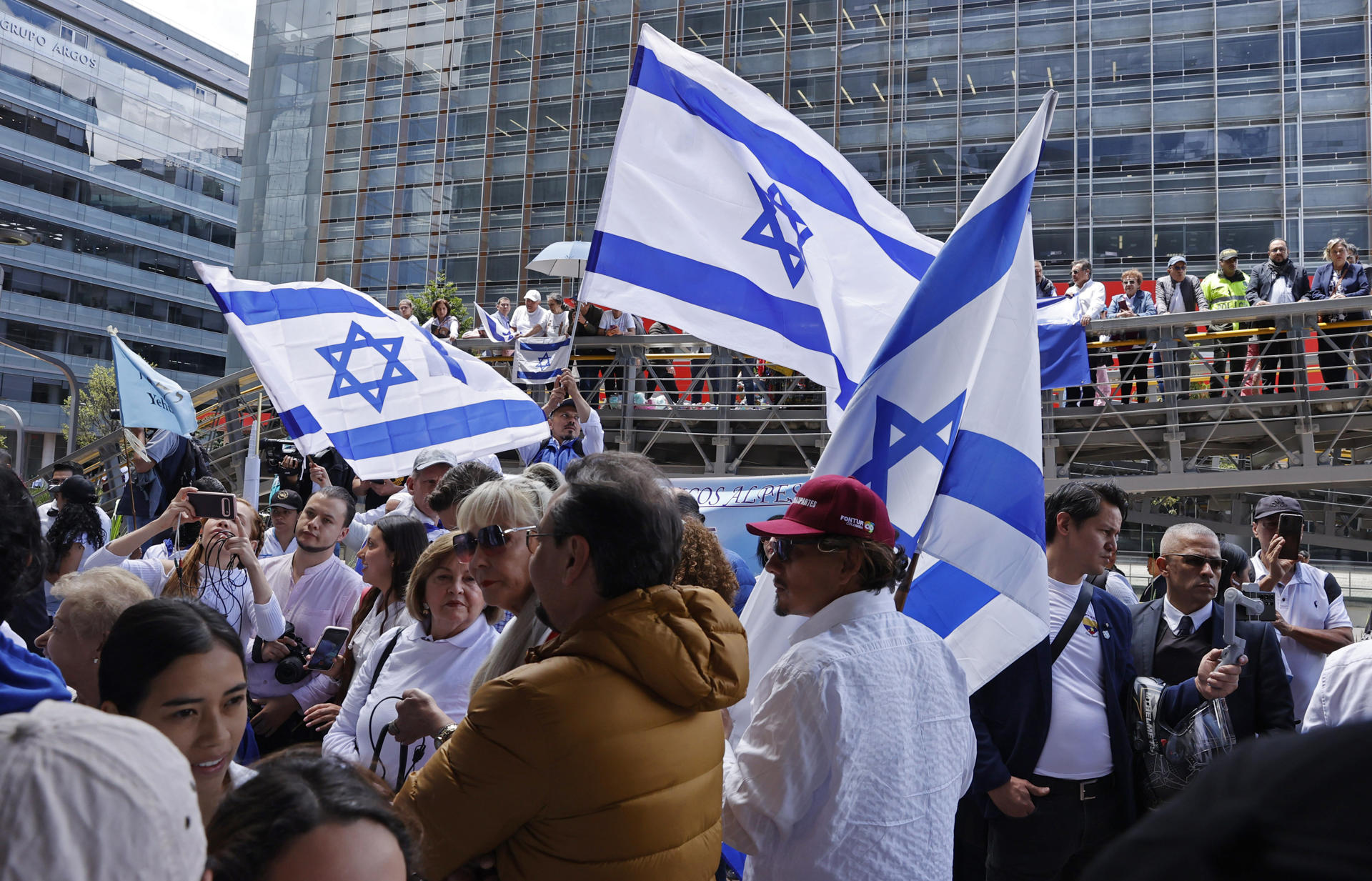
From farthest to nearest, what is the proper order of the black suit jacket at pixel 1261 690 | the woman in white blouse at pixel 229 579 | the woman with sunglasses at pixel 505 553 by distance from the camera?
the woman in white blouse at pixel 229 579 → the black suit jacket at pixel 1261 690 → the woman with sunglasses at pixel 505 553

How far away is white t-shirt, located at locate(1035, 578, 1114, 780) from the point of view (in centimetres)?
358

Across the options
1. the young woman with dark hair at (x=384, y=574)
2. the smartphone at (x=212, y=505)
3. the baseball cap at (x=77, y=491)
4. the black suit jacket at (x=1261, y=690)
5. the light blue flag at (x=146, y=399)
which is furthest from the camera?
the light blue flag at (x=146, y=399)

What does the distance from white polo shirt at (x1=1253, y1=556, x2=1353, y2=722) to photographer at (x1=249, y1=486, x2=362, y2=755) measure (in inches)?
182

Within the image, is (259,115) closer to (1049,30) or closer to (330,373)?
(1049,30)

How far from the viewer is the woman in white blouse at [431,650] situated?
3.18 metres

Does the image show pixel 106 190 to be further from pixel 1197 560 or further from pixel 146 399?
pixel 1197 560

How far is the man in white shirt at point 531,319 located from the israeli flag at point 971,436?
36.2 ft

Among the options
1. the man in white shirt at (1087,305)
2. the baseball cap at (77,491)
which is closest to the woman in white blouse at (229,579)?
the baseball cap at (77,491)

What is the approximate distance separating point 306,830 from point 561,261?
17989 millimetres

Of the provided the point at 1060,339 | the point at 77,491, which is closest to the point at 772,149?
the point at 77,491

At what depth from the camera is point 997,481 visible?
11.8 ft

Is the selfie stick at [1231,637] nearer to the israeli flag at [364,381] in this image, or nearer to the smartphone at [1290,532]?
the smartphone at [1290,532]

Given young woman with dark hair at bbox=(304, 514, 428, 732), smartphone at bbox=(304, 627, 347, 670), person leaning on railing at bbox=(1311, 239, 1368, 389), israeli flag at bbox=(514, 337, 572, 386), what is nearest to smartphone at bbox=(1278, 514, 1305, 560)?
young woman with dark hair at bbox=(304, 514, 428, 732)

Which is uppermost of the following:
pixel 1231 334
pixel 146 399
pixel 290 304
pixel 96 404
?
pixel 96 404
